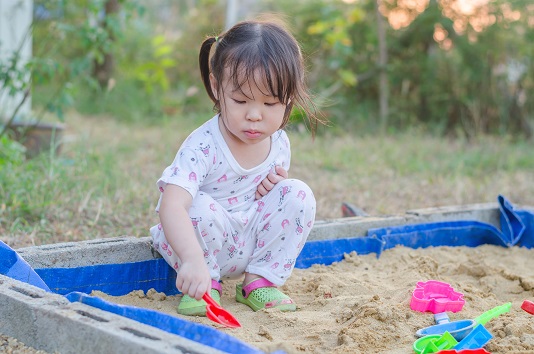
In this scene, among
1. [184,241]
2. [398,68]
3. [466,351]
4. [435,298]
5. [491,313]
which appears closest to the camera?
[466,351]

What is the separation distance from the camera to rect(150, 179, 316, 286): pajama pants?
7.67 ft

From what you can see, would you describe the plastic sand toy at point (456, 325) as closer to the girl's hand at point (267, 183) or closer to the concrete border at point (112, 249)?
the girl's hand at point (267, 183)

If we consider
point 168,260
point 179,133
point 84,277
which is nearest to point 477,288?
point 168,260

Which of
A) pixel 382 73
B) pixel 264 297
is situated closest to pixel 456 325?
pixel 264 297

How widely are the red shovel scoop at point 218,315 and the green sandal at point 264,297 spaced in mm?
267

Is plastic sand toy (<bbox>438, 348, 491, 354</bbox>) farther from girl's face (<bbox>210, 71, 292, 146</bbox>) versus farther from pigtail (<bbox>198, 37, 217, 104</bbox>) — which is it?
pigtail (<bbox>198, 37, 217, 104</bbox>)

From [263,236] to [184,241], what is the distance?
1.45ft

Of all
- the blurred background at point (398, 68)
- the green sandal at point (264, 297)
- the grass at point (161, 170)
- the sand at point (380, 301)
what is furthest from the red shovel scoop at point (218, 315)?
the blurred background at point (398, 68)

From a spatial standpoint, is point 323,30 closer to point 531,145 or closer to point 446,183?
point 531,145

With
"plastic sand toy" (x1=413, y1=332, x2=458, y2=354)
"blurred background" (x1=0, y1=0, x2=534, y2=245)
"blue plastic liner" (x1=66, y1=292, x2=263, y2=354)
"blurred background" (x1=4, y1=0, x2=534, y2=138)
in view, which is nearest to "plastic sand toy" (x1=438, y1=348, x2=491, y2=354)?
"plastic sand toy" (x1=413, y1=332, x2=458, y2=354)

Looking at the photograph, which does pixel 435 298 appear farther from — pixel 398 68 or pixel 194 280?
pixel 398 68

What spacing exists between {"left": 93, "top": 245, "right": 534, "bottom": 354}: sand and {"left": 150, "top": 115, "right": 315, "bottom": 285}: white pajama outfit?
Answer: 151 mm

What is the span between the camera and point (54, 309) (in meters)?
1.72

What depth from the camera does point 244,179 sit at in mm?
2447
